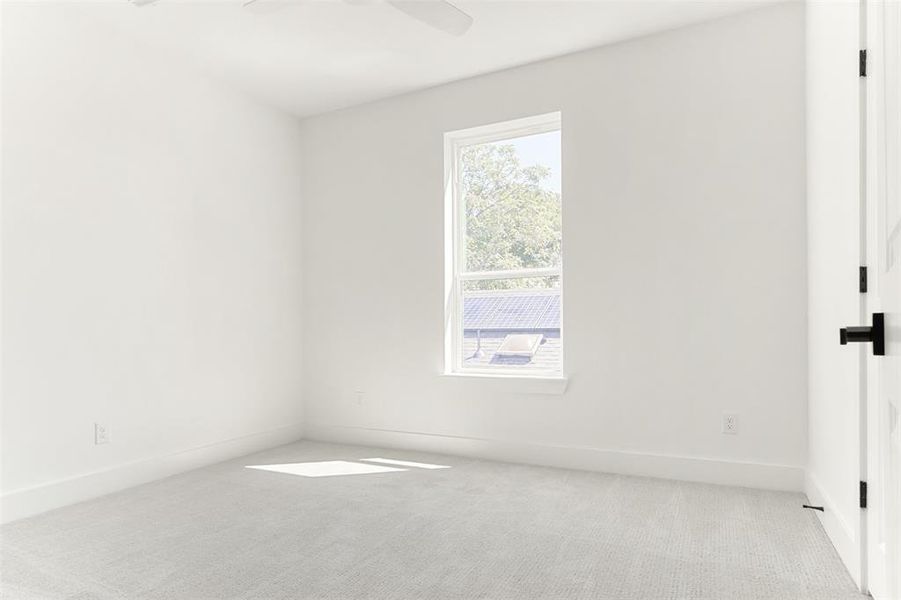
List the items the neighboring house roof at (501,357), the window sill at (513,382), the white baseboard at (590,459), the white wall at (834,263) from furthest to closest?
1. the neighboring house roof at (501,357)
2. the window sill at (513,382)
3. the white baseboard at (590,459)
4. the white wall at (834,263)

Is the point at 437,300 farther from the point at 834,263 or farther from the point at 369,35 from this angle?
the point at 834,263

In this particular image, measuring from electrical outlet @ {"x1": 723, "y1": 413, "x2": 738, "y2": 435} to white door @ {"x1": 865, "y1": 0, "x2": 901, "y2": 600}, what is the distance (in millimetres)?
1638

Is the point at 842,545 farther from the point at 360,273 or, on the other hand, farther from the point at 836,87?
the point at 360,273

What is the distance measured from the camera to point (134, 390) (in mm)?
3494

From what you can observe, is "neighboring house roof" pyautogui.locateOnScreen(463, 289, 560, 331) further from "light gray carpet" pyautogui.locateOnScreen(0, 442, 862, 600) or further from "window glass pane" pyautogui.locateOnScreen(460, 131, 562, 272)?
"light gray carpet" pyautogui.locateOnScreen(0, 442, 862, 600)

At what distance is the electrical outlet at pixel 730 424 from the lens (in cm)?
326

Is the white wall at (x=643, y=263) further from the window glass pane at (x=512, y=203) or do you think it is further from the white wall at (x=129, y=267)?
the white wall at (x=129, y=267)

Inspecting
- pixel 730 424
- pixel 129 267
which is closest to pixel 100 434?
pixel 129 267

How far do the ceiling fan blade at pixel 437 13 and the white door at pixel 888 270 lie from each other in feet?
5.18

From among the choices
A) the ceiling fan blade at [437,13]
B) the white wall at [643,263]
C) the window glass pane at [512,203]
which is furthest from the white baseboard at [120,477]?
the ceiling fan blade at [437,13]

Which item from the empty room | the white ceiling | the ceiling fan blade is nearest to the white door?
the empty room

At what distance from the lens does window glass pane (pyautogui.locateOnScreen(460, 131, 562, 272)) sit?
157 inches

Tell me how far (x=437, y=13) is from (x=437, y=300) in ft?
6.90

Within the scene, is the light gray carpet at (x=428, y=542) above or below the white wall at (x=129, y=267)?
below
